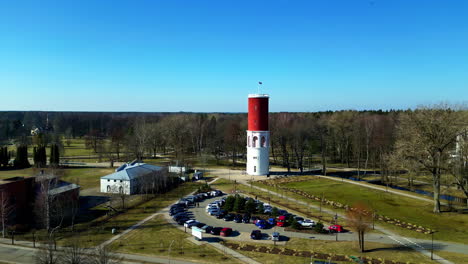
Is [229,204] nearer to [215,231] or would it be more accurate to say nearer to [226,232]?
[215,231]

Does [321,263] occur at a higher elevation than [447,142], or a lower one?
lower

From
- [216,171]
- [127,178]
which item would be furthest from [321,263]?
[216,171]

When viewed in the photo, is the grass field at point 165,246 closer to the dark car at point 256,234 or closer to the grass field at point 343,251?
the grass field at point 343,251

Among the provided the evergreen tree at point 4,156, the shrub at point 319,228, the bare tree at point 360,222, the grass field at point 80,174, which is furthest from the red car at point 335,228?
the evergreen tree at point 4,156

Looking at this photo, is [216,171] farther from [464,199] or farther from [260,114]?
[464,199]

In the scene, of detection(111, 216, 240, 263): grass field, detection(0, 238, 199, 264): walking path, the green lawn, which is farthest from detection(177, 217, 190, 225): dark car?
detection(0, 238, 199, 264): walking path

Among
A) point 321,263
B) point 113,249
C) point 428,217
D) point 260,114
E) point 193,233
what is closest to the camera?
point 321,263

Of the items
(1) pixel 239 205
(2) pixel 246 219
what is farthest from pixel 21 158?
(2) pixel 246 219
